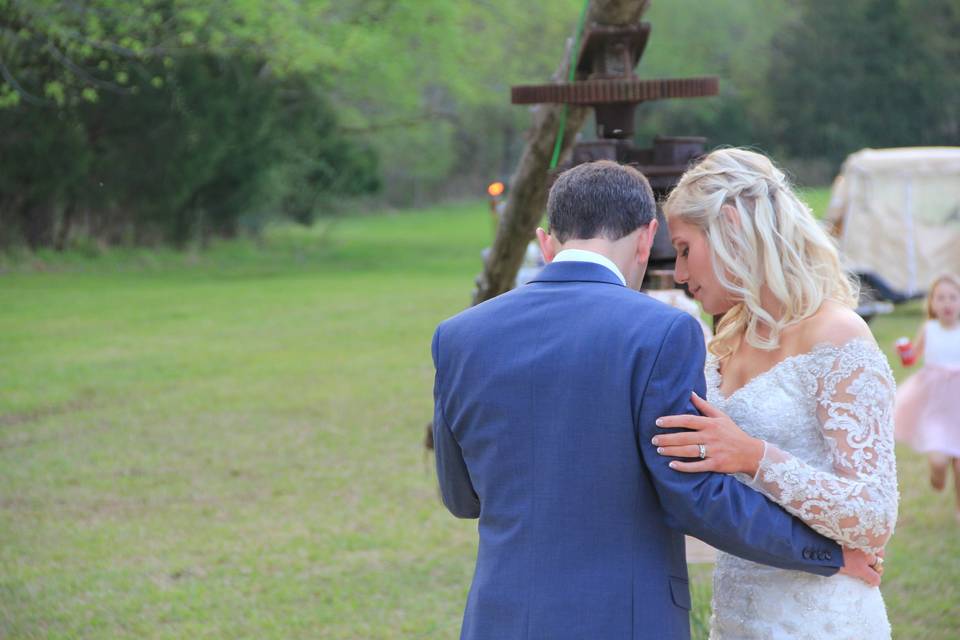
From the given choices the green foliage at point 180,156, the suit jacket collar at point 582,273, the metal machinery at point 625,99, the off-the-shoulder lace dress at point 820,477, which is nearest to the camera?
the suit jacket collar at point 582,273

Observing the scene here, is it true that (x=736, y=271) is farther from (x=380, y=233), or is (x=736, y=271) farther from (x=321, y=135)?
(x=380, y=233)

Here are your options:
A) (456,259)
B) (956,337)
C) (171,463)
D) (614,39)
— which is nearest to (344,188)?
(456,259)

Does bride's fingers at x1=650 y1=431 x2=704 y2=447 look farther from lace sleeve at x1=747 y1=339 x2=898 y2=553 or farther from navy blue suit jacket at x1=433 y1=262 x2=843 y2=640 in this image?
lace sleeve at x1=747 y1=339 x2=898 y2=553

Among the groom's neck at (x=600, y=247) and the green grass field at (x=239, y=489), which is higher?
the groom's neck at (x=600, y=247)

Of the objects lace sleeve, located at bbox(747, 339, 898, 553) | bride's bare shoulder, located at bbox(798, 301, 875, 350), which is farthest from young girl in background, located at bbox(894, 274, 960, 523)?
lace sleeve, located at bbox(747, 339, 898, 553)

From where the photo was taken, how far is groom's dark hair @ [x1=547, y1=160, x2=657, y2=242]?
7.68 ft

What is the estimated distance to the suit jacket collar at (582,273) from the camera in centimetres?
236

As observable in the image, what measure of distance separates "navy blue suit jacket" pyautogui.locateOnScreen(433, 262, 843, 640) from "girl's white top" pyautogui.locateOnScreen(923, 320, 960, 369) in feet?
20.7

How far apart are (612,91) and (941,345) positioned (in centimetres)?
515

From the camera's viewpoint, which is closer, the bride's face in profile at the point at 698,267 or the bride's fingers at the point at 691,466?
the bride's fingers at the point at 691,466

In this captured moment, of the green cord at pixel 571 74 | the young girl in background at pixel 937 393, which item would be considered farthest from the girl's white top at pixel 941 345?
the green cord at pixel 571 74

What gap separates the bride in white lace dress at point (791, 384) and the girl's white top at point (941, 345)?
582cm

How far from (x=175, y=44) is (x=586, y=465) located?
24.6m

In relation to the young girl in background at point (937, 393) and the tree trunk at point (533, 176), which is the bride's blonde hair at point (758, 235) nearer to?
the tree trunk at point (533, 176)
